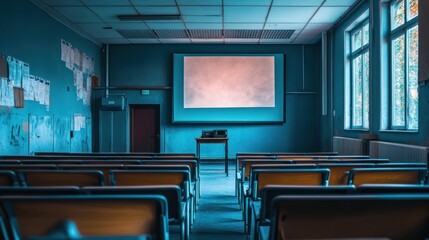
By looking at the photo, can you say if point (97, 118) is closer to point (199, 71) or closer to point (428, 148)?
point (199, 71)

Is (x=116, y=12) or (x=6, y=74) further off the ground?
(x=116, y=12)

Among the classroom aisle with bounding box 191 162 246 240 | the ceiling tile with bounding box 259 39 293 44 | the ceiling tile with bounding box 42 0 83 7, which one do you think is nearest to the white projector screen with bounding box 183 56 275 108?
the ceiling tile with bounding box 259 39 293 44

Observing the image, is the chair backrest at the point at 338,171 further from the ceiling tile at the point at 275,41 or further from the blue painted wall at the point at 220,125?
the ceiling tile at the point at 275,41

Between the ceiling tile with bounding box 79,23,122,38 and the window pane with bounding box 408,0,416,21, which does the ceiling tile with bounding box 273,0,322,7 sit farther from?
the ceiling tile with bounding box 79,23,122,38

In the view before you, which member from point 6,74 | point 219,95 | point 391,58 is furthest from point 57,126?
point 391,58

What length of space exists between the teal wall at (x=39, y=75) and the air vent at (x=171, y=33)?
1974mm

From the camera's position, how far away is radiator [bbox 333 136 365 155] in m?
6.92

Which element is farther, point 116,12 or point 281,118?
point 281,118

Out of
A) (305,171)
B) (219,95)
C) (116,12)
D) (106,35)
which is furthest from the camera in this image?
(219,95)

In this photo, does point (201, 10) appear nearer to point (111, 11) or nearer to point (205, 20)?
point (205, 20)

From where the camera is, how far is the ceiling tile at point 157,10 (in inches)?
299

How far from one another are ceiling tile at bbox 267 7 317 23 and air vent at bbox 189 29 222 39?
1.62 meters

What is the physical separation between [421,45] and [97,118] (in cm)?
844

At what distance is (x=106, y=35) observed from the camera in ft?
32.6
